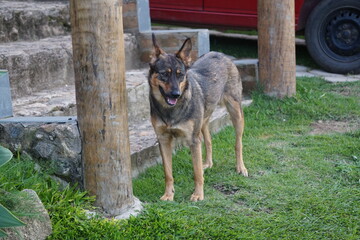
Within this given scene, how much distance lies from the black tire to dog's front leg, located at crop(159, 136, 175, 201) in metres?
4.53

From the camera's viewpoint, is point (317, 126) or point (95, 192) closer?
point (95, 192)

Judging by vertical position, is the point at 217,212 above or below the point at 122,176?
below

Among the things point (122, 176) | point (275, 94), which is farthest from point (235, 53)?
point (122, 176)

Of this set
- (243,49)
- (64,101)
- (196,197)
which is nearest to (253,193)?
(196,197)

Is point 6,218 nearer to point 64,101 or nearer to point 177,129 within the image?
point 177,129

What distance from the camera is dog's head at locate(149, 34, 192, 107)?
4.63 meters

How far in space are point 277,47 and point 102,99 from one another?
3729mm

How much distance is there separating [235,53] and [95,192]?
6391 millimetres

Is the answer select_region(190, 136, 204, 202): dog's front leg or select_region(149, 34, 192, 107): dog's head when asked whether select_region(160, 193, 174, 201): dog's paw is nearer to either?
select_region(190, 136, 204, 202): dog's front leg

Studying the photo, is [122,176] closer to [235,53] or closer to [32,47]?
[32,47]

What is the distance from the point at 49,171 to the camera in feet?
14.5

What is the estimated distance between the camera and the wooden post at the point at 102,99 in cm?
407

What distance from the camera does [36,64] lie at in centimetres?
586

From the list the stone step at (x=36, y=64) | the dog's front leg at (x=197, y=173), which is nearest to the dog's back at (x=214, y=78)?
the dog's front leg at (x=197, y=173)
